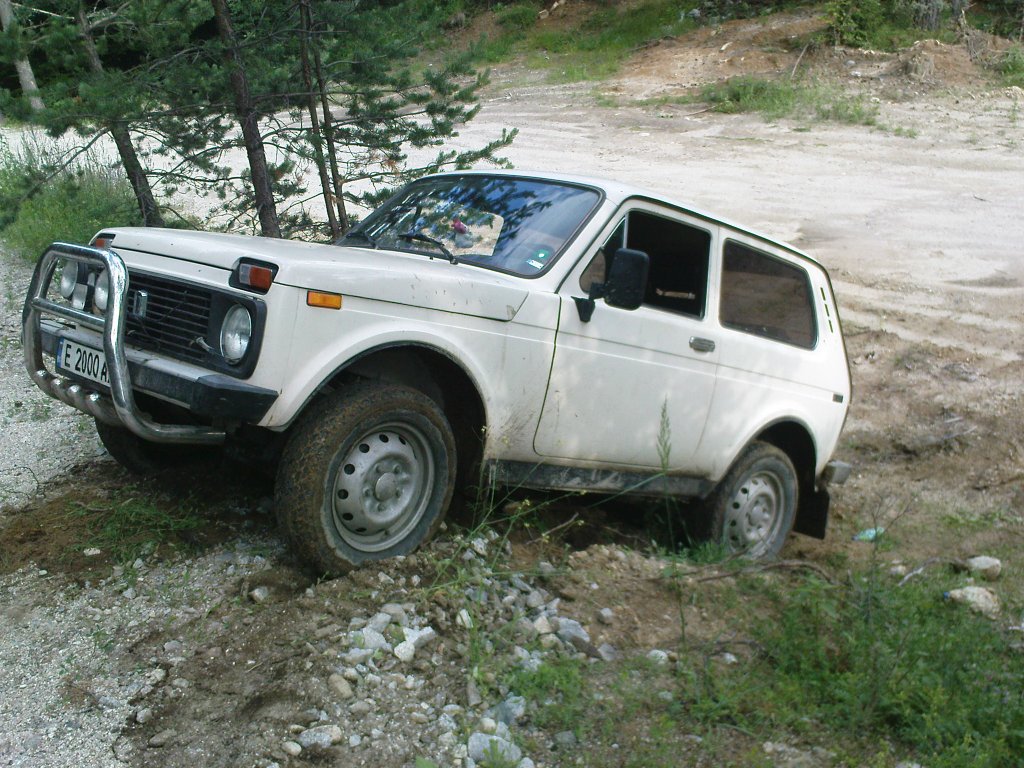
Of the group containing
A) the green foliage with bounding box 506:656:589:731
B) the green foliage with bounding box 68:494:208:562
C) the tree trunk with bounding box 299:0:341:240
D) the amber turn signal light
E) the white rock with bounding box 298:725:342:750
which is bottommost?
the green foliage with bounding box 506:656:589:731

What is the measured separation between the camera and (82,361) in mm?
3986

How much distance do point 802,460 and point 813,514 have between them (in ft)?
1.30

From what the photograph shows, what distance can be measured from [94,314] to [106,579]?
1083 mm

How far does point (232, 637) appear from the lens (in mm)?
3582

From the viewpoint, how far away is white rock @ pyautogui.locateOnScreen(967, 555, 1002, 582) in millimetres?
5441

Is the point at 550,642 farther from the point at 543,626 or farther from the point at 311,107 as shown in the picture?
the point at 311,107

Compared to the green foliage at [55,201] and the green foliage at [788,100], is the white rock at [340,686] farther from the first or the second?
the green foliage at [788,100]

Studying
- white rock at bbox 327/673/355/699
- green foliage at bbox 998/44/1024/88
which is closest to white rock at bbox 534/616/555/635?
white rock at bbox 327/673/355/699

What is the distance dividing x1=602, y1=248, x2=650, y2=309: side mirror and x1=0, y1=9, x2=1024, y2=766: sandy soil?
1.21 meters

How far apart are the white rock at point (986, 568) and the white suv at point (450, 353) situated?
1063 millimetres

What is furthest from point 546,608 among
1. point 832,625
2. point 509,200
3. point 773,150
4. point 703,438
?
point 773,150

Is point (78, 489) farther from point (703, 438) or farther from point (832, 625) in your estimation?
point (832, 625)

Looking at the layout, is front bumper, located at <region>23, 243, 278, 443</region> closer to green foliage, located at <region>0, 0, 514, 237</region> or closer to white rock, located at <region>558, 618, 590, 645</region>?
white rock, located at <region>558, 618, 590, 645</region>

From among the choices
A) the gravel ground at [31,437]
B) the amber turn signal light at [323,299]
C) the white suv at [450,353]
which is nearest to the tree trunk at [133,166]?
the gravel ground at [31,437]
